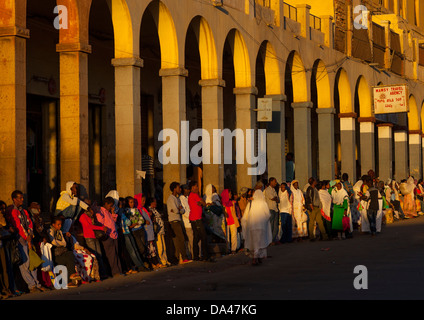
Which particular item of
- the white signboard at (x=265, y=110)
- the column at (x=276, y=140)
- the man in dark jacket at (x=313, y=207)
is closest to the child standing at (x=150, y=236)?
the man in dark jacket at (x=313, y=207)

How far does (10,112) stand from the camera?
15.5 m

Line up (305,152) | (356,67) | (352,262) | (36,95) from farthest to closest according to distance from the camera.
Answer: (356,67), (305,152), (36,95), (352,262)

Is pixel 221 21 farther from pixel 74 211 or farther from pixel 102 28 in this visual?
pixel 74 211

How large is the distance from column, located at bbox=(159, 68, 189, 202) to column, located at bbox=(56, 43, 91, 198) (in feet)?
15.8

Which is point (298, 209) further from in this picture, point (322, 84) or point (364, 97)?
point (364, 97)

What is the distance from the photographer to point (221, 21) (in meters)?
24.9

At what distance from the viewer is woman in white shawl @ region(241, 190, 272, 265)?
17875 mm

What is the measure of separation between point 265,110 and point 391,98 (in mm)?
12395

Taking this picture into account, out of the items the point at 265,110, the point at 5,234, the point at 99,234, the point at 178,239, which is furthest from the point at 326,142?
the point at 5,234

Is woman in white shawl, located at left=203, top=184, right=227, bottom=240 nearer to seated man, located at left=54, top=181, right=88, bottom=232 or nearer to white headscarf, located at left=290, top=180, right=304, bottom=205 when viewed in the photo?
white headscarf, located at left=290, top=180, right=304, bottom=205

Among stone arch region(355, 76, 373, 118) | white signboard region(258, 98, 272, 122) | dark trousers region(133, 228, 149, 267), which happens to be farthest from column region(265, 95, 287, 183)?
dark trousers region(133, 228, 149, 267)

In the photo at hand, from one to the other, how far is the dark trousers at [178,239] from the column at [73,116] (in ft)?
6.11
